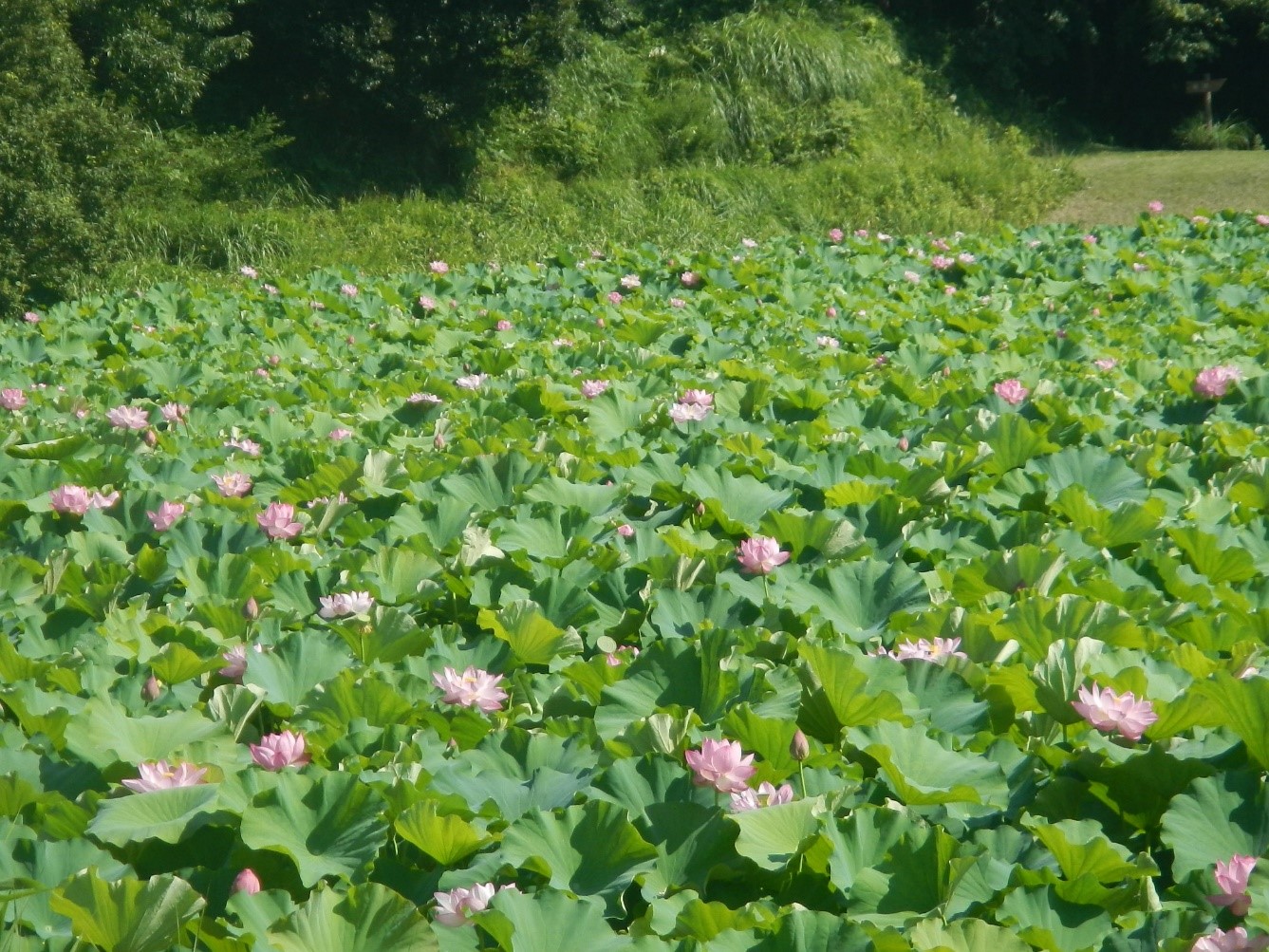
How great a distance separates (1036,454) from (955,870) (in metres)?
1.76

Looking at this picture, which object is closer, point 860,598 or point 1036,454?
point 860,598

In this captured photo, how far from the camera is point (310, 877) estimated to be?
1514 mm

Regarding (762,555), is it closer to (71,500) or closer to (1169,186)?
(71,500)

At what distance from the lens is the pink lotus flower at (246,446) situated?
3539 millimetres

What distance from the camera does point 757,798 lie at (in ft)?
5.24

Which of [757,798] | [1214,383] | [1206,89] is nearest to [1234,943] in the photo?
[757,798]

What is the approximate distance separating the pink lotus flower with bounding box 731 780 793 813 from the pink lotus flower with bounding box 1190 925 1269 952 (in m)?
0.47

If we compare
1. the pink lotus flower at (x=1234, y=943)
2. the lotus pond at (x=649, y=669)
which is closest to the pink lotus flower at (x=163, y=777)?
the lotus pond at (x=649, y=669)

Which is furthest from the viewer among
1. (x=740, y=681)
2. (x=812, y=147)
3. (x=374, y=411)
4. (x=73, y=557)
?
(x=812, y=147)

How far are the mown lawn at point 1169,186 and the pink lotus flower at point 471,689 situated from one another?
1381cm

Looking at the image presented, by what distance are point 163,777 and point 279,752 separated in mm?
149

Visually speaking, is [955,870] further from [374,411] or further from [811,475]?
[374,411]

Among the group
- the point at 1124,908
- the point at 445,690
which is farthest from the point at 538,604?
the point at 1124,908

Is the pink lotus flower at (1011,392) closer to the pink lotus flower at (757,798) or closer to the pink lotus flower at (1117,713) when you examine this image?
the pink lotus flower at (1117,713)
